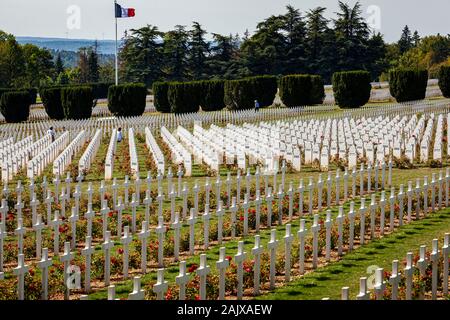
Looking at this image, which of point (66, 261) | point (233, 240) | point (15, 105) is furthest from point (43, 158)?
point (15, 105)

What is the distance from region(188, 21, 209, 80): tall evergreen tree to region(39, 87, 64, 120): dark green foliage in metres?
29.1

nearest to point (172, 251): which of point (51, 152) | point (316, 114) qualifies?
point (51, 152)

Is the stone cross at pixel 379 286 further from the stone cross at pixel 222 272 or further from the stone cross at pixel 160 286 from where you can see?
the stone cross at pixel 160 286

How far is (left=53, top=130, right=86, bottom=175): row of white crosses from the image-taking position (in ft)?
63.9

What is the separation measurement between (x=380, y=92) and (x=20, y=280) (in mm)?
46913

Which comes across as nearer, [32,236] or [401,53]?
[32,236]

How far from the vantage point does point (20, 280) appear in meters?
8.42

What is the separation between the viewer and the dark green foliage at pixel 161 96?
162 feet

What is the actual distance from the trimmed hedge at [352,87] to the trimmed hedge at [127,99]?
1154 cm

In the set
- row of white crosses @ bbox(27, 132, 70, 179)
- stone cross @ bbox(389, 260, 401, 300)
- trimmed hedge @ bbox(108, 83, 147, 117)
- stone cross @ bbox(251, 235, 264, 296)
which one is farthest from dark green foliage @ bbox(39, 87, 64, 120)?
stone cross @ bbox(389, 260, 401, 300)

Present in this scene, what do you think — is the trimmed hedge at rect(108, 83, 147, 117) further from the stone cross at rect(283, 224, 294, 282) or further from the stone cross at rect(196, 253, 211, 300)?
the stone cross at rect(196, 253, 211, 300)

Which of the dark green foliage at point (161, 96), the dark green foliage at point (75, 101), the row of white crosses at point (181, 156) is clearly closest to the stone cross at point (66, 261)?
the row of white crosses at point (181, 156)

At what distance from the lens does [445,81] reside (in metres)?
46.8

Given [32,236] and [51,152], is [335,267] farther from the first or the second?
[51,152]
